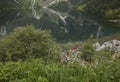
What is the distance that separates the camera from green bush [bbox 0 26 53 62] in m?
11.1

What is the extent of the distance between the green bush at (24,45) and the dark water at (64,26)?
40.8ft

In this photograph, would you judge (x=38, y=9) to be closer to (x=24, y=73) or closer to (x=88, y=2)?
(x=88, y=2)

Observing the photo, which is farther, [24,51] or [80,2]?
[80,2]

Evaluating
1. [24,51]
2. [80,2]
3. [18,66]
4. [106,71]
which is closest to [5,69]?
[18,66]

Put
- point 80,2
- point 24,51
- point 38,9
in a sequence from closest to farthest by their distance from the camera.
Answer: point 24,51
point 38,9
point 80,2

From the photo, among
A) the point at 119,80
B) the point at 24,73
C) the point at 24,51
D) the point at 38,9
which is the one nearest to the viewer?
the point at 119,80

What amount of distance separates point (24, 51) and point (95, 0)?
138ft

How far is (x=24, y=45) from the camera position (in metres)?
11.3

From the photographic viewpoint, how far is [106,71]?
22.1 feet

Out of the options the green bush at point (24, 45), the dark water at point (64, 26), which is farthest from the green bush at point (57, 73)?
the dark water at point (64, 26)

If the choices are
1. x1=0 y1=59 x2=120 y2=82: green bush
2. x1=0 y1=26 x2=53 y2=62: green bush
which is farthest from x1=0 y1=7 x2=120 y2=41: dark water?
x1=0 y1=59 x2=120 y2=82: green bush

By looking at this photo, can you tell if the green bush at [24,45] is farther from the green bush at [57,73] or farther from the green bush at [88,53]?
the green bush at [57,73]

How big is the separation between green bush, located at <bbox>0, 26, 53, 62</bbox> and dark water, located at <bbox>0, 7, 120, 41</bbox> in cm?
1244

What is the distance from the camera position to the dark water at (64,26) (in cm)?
2794
